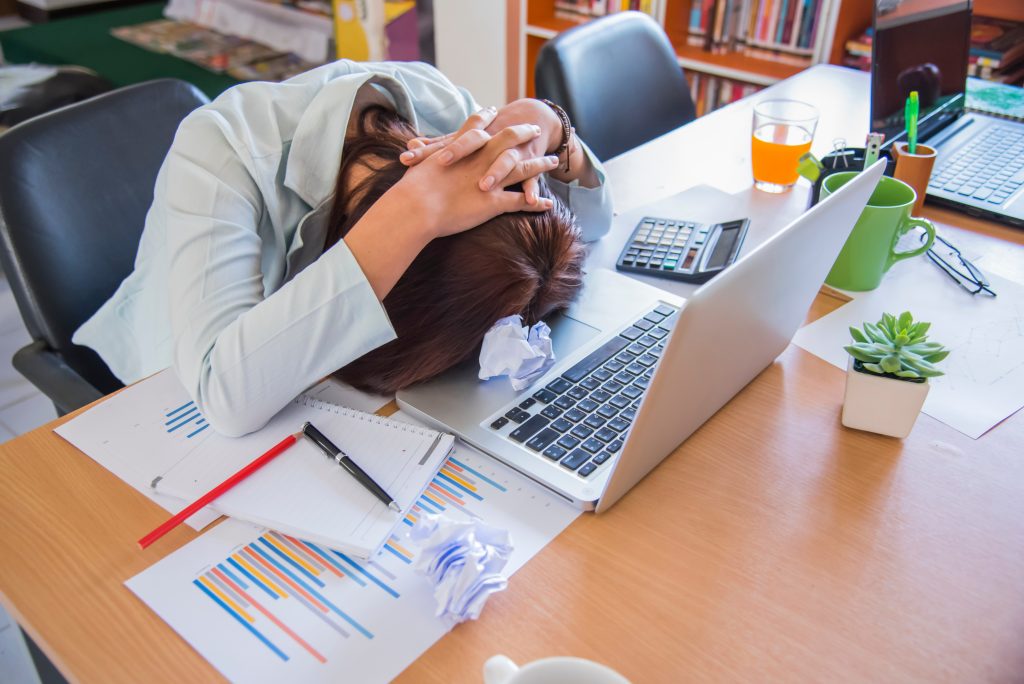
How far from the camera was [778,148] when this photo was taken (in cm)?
128

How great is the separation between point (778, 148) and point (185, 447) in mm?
1010

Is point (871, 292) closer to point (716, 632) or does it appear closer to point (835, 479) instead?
point (835, 479)

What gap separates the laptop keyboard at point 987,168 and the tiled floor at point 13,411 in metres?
1.70

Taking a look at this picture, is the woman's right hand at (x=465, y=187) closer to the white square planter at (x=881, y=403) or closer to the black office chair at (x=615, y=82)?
the white square planter at (x=881, y=403)

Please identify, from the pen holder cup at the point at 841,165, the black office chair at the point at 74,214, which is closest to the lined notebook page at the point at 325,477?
the black office chair at the point at 74,214

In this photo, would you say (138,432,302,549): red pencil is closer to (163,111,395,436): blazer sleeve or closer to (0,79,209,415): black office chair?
(163,111,395,436): blazer sleeve

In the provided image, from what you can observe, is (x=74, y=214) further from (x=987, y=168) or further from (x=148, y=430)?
(x=987, y=168)

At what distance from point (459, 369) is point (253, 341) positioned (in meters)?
0.22

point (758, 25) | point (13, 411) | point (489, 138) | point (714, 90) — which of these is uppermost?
point (489, 138)

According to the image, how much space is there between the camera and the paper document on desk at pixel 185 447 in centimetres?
71

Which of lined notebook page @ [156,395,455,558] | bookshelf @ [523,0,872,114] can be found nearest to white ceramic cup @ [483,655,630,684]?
lined notebook page @ [156,395,455,558]

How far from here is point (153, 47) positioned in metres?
3.47

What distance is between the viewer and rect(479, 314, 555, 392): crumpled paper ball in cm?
82

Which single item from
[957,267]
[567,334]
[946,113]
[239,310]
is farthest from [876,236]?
[239,310]
